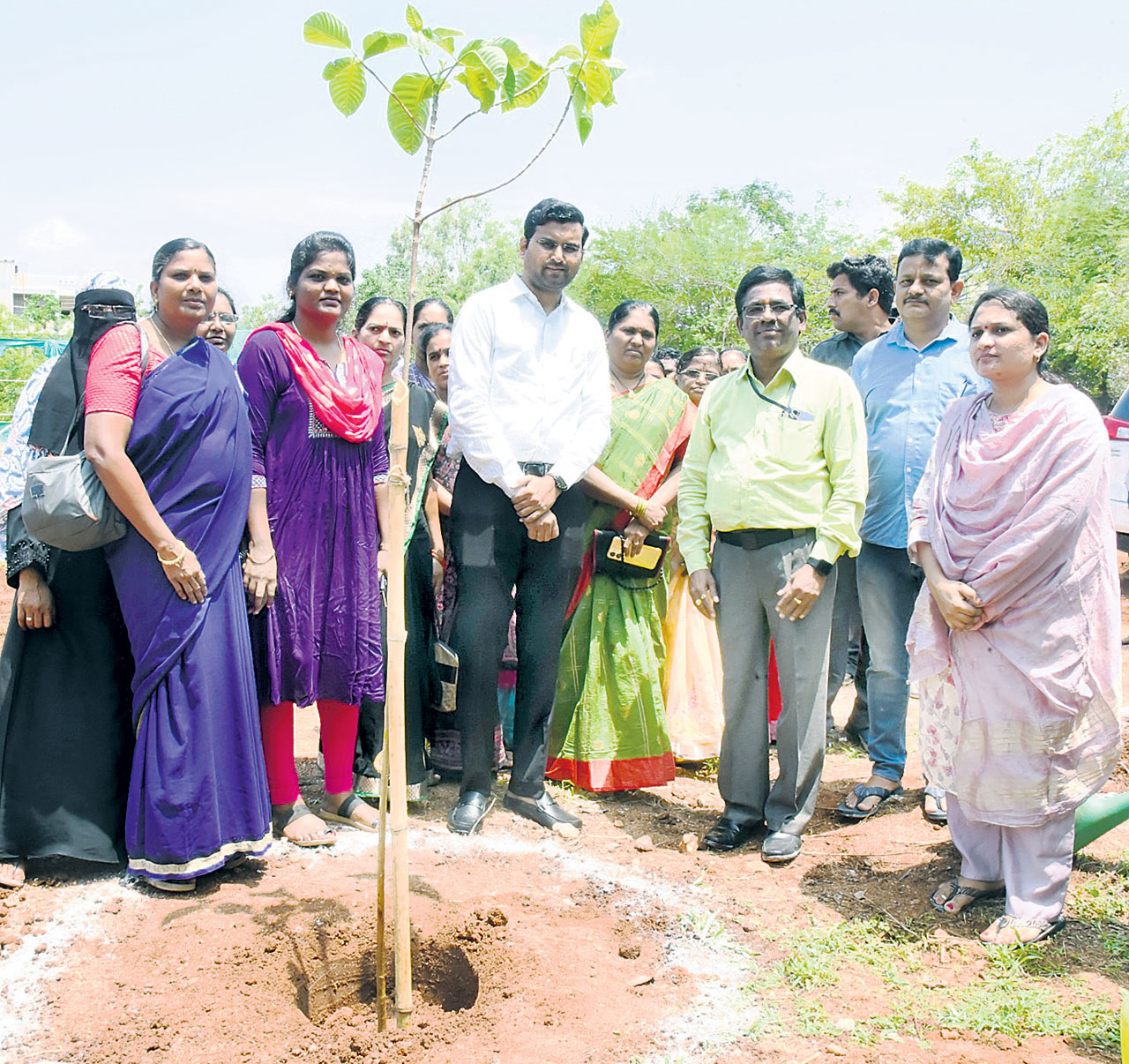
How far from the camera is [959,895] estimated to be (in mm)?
3443

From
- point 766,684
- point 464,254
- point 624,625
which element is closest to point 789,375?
point 766,684

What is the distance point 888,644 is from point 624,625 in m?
1.12

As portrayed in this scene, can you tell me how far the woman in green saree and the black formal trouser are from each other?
35cm

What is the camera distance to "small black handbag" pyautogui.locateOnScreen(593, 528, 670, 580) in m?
4.59

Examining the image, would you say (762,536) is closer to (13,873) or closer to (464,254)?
(13,873)

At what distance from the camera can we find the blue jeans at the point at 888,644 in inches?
173

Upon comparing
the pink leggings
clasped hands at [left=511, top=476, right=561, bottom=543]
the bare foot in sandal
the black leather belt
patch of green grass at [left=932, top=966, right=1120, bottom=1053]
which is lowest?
patch of green grass at [left=932, top=966, right=1120, bottom=1053]

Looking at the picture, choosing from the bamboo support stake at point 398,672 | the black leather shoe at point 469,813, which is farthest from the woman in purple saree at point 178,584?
the bamboo support stake at point 398,672

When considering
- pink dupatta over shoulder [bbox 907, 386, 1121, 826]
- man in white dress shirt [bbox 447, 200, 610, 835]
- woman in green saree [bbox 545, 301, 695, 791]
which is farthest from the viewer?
woman in green saree [bbox 545, 301, 695, 791]

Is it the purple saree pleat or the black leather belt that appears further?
the black leather belt

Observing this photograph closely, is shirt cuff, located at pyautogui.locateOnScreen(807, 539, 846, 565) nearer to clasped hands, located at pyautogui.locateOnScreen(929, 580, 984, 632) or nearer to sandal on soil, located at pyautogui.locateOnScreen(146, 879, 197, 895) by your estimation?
clasped hands, located at pyautogui.locateOnScreen(929, 580, 984, 632)

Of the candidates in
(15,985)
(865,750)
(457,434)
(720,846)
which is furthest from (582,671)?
(15,985)

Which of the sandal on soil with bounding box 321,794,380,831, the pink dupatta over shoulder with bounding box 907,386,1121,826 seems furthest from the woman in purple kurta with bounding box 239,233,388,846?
the pink dupatta over shoulder with bounding box 907,386,1121,826

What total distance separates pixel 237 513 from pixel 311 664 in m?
0.62
